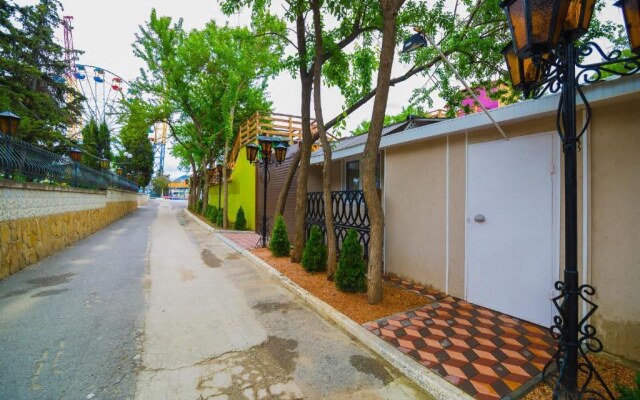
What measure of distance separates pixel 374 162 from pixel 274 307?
2.67 meters

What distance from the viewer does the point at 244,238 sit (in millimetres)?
11211

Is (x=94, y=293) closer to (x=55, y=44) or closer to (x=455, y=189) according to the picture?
(x=455, y=189)

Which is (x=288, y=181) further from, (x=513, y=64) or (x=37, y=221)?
(x=37, y=221)

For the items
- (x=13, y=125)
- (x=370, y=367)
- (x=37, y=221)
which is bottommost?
(x=370, y=367)

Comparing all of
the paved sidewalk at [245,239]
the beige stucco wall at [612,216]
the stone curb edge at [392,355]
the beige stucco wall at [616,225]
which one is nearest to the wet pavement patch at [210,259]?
the paved sidewalk at [245,239]

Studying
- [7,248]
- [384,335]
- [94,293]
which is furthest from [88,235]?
[384,335]

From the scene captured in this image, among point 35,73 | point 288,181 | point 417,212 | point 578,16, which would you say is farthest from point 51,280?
point 35,73

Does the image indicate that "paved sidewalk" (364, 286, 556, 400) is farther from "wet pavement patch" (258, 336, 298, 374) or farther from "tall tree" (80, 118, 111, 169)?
"tall tree" (80, 118, 111, 169)

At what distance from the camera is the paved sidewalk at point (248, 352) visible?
251 centimetres

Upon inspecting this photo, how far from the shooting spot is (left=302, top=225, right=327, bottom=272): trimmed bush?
5945 mm

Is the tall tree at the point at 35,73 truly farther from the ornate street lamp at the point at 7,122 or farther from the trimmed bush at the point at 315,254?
the trimmed bush at the point at 315,254

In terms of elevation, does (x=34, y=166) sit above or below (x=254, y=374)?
above

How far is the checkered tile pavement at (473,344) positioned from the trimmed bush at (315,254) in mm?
2320

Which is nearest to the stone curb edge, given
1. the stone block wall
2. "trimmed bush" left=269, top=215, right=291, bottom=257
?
"trimmed bush" left=269, top=215, right=291, bottom=257
